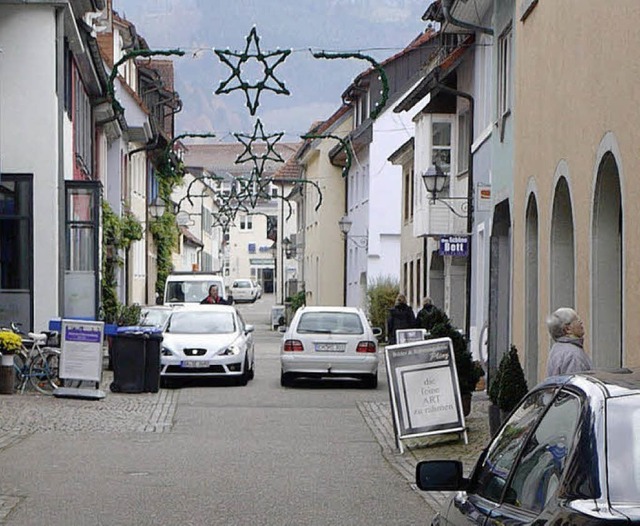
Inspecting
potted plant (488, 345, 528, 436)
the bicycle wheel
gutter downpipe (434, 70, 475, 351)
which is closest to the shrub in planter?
potted plant (488, 345, 528, 436)

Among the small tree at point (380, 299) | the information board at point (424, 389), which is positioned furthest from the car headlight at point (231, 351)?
the small tree at point (380, 299)

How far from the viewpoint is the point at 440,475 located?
18.7 ft

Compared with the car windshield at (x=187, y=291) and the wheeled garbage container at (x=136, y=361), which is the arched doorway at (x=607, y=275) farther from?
the car windshield at (x=187, y=291)

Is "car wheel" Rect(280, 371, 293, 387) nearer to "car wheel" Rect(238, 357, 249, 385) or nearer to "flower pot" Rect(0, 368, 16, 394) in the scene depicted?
"car wheel" Rect(238, 357, 249, 385)

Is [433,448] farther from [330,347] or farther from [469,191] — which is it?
[469,191]

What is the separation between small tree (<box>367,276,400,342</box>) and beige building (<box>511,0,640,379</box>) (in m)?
23.7

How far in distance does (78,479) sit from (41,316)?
50.2ft

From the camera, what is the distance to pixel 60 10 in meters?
28.0

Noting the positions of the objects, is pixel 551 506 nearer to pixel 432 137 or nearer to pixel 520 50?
pixel 520 50

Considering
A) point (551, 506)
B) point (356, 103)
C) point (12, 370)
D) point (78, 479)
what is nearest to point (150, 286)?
point (356, 103)

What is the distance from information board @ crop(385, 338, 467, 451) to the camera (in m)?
15.8

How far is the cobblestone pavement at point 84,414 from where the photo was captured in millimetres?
18203

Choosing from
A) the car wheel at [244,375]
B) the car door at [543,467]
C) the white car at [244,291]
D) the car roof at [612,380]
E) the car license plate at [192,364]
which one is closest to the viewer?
the car door at [543,467]

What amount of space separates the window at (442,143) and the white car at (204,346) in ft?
24.2
